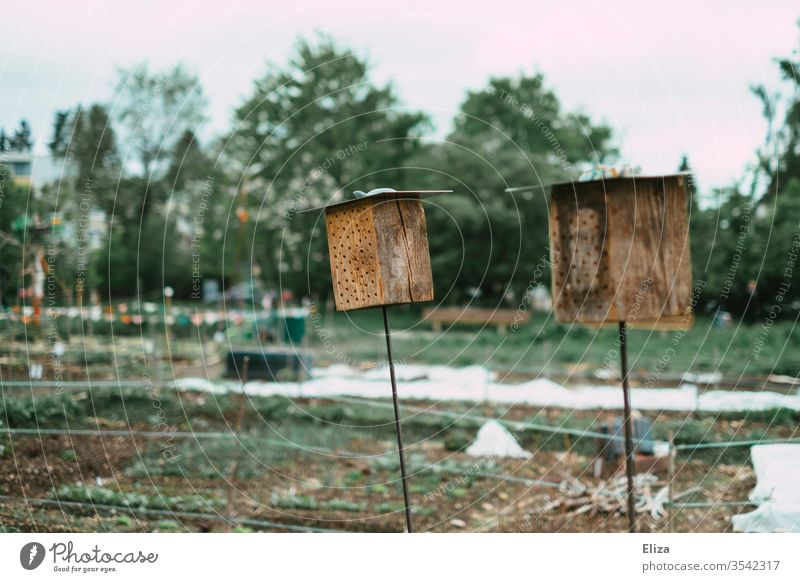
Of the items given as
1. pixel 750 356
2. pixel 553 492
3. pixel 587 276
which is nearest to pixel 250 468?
pixel 553 492

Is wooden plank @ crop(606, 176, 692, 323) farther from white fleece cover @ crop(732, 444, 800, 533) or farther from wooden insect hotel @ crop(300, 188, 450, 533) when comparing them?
white fleece cover @ crop(732, 444, 800, 533)

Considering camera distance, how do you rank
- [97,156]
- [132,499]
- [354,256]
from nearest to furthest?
[354,256], [132,499], [97,156]

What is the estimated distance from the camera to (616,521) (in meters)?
7.47

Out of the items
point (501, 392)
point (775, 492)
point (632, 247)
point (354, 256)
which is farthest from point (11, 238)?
point (775, 492)

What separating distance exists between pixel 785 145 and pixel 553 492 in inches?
517

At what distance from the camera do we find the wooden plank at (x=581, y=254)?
5.86 metres

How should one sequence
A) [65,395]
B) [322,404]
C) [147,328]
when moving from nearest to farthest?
[65,395] < [322,404] < [147,328]

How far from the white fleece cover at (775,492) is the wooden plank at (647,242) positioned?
7.18 ft

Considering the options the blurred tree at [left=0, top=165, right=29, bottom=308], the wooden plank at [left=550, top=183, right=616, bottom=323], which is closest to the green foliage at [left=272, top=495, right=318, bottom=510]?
the wooden plank at [left=550, top=183, right=616, bottom=323]

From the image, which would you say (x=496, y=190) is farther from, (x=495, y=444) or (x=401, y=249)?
(x=401, y=249)

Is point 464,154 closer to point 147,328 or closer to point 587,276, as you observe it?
point 147,328

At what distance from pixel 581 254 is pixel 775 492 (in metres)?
2.96

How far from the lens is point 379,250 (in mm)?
5078

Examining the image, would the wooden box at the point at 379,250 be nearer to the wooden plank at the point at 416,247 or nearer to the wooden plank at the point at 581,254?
the wooden plank at the point at 416,247
